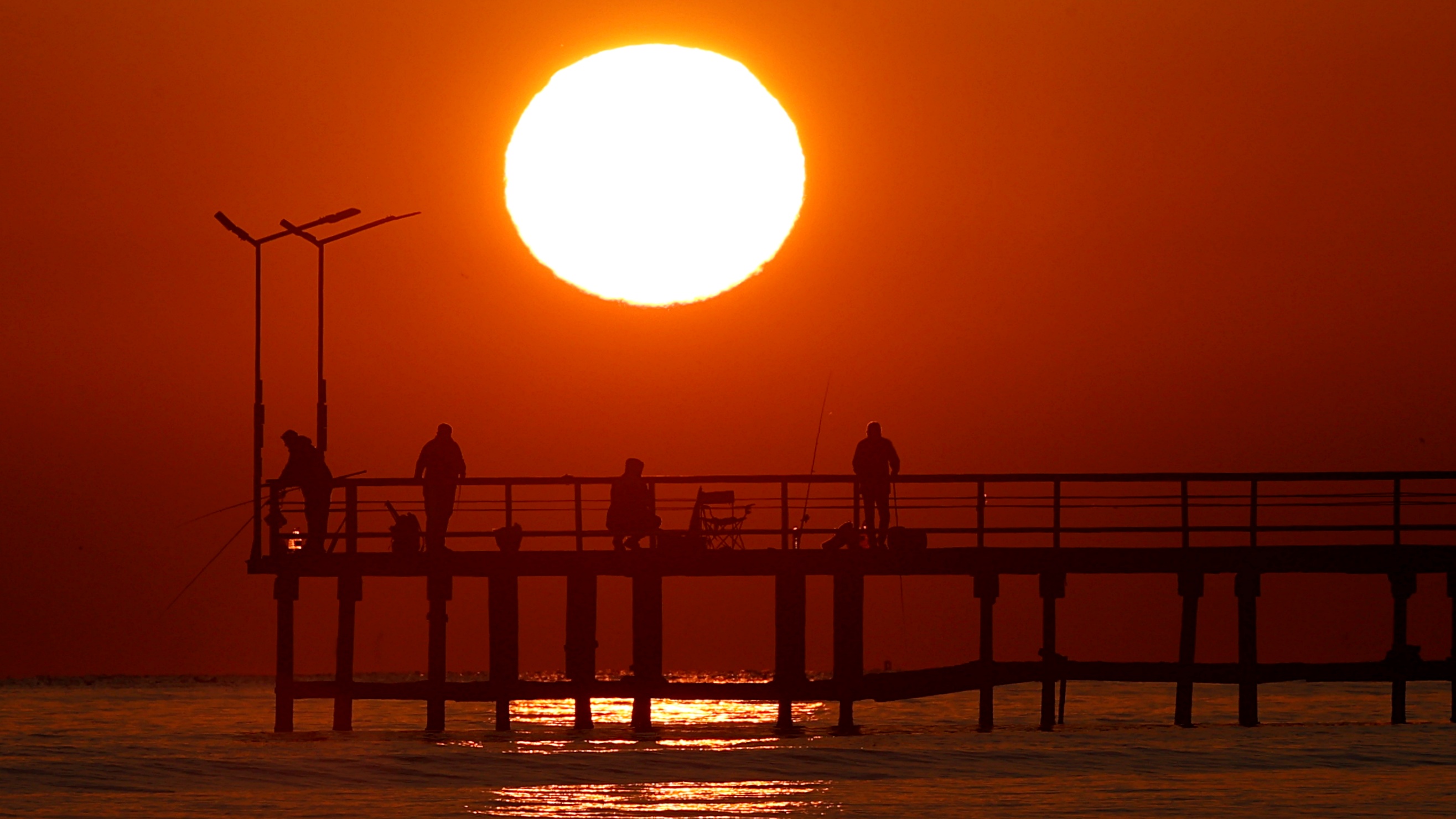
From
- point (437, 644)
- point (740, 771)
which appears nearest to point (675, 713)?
point (437, 644)

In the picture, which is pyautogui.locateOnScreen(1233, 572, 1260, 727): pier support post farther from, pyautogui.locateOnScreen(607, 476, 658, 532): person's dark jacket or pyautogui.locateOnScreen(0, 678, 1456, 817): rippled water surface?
pyautogui.locateOnScreen(607, 476, 658, 532): person's dark jacket

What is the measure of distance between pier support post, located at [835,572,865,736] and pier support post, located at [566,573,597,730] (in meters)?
4.04

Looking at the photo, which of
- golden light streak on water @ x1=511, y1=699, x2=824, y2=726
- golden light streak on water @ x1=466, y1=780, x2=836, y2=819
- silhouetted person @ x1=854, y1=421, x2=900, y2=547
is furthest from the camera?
golden light streak on water @ x1=511, y1=699, x2=824, y2=726

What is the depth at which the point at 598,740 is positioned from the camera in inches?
1688

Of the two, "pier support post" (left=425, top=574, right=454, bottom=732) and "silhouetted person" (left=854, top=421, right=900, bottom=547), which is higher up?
"silhouetted person" (left=854, top=421, right=900, bottom=547)

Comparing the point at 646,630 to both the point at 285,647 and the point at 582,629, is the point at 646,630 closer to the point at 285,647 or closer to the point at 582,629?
the point at 582,629

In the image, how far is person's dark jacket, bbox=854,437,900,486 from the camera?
36.4m

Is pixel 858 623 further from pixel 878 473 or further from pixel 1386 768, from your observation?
pixel 1386 768

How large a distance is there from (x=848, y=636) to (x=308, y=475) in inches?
366

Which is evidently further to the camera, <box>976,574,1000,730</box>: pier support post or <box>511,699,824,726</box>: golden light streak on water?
<box>511,699,824,726</box>: golden light streak on water

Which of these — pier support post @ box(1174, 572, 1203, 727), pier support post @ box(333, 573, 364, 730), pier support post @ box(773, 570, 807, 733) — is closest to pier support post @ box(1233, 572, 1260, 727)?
pier support post @ box(1174, 572, 1203, 727)

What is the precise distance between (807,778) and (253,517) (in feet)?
34.7

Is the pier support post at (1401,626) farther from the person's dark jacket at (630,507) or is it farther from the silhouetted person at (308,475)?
the silhouetted person at (308,475)

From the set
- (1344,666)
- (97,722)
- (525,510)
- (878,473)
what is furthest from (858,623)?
(97,722)
